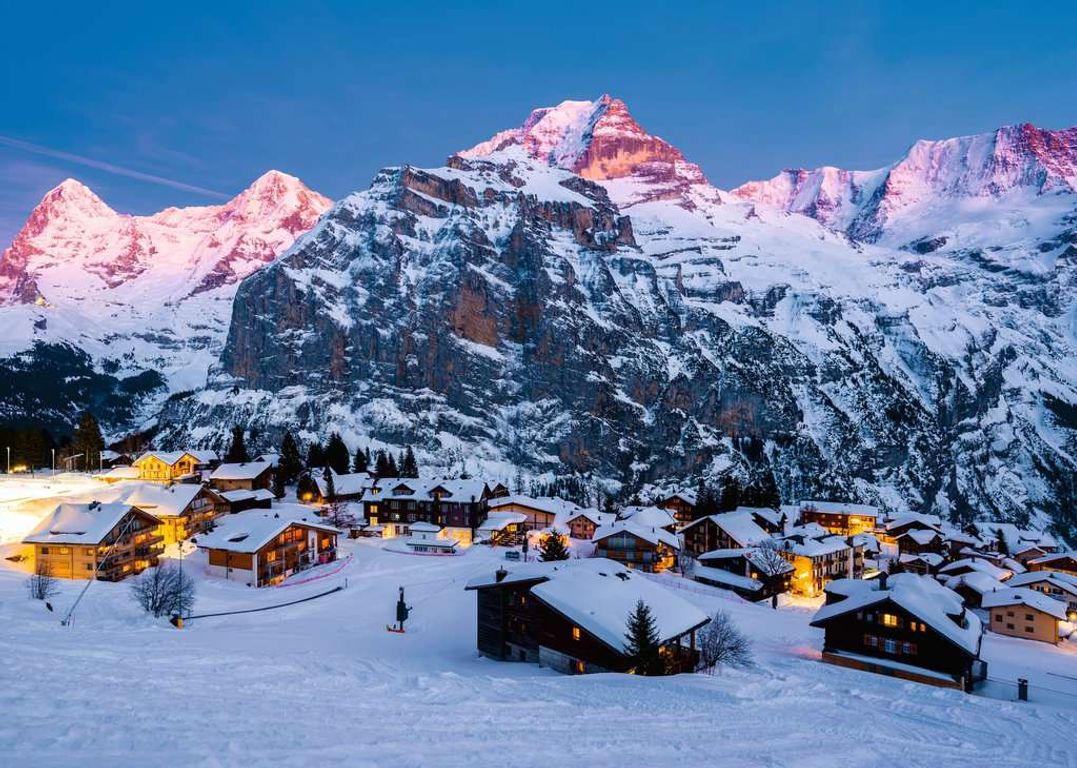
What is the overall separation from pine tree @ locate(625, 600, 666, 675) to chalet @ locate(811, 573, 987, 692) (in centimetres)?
1792

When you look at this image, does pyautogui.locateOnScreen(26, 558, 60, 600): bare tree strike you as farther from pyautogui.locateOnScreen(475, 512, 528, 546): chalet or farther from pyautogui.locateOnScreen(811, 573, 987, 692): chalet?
pyautogui.locateOnScreen(475, 512, 528, 546): chalet

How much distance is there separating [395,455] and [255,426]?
39812mm

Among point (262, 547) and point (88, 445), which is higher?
point (88, 445)

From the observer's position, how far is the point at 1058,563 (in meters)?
95.8

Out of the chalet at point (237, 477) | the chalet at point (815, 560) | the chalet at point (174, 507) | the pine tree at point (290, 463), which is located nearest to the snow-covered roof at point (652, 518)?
the chalet at point (815, 560)

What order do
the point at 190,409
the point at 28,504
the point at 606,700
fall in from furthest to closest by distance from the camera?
the point at 190,409, the point at 28,504, the point at 606,700

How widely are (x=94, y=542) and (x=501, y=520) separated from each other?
52.8 metres

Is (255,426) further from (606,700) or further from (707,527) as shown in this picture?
(606,700)

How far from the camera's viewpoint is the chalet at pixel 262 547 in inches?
2221

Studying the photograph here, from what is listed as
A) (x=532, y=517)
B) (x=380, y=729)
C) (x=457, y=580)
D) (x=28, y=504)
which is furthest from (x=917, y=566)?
(x=28, y=504)

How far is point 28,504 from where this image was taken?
223ft

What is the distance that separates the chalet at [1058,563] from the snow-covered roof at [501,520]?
75881 mm

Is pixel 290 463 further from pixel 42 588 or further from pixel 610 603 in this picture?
pixel 610 603

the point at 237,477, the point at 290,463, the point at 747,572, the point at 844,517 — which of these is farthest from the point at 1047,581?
the point at 290,463
